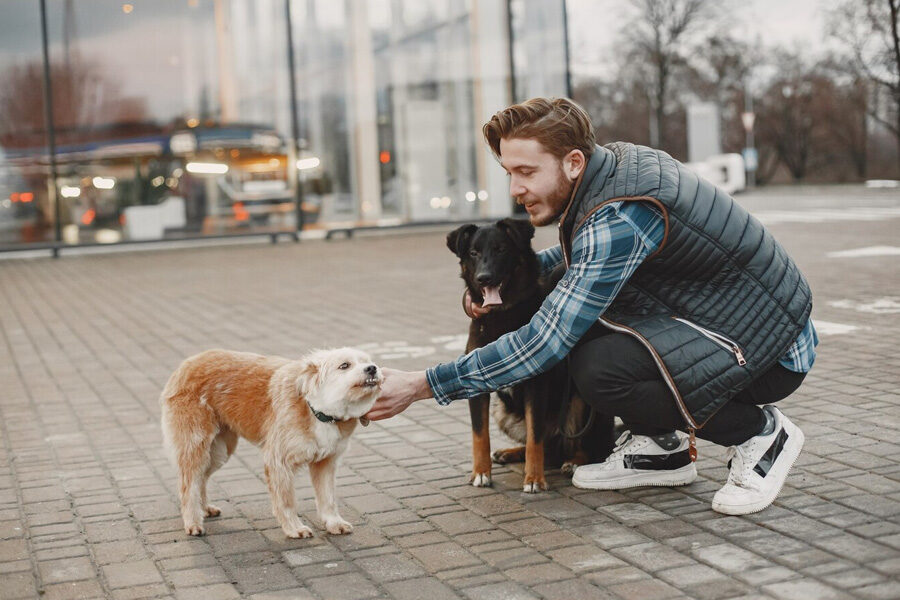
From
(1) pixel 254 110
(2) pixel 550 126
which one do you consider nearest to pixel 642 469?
(2) pixel 550 126

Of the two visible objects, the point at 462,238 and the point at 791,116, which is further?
the point at 791,116

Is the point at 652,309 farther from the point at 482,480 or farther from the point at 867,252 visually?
the point at 867,252

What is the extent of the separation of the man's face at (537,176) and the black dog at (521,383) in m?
0.46

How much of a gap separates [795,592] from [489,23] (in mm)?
21633

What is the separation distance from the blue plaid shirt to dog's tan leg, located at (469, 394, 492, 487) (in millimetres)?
626

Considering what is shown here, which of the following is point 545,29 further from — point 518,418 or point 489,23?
point 518,418

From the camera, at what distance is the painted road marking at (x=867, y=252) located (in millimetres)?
14516

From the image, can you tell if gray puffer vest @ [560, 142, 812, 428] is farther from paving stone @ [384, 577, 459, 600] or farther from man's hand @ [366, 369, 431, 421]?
paving stone @ [384, 577, 459, 600]

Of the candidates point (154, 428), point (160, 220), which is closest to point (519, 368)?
point (154, 428)

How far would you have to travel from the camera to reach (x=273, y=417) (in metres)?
4.30

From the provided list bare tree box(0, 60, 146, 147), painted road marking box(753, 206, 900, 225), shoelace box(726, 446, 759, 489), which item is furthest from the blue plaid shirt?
bare tree box(0, 60, 146, 147)

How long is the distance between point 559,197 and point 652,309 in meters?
0.62

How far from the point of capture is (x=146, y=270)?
59.0 ft

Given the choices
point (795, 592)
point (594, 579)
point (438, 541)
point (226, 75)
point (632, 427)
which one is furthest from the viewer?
point (226, 75)
